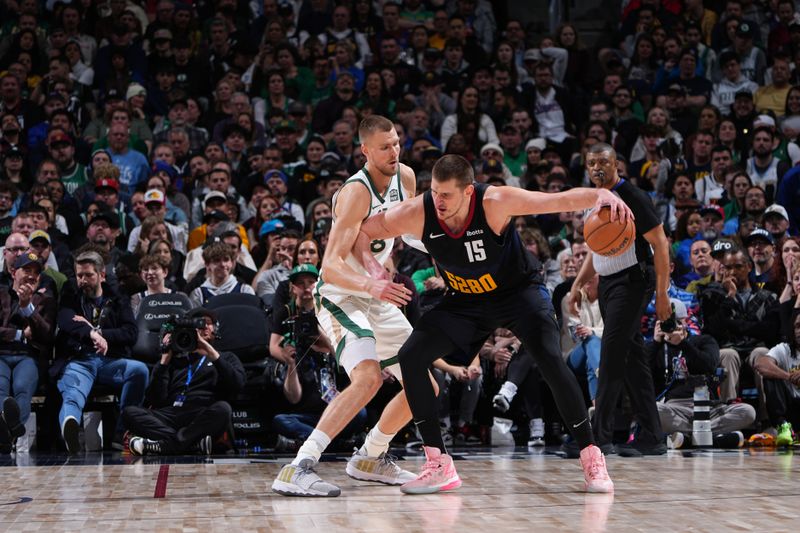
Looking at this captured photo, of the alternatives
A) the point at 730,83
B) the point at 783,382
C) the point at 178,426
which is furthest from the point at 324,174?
the point at 730,83

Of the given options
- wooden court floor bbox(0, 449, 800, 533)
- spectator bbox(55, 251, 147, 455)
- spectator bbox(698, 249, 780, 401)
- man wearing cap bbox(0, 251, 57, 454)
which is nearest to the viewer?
wooden court floor bbox(0, 449, 800, 533)

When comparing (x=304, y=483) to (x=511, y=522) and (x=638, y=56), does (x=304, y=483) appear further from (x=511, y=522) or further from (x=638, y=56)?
(x=638, y=56)

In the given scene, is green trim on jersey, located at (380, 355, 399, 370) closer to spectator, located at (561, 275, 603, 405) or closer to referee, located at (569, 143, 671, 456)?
referee, located at (569, 143, 671, 456)

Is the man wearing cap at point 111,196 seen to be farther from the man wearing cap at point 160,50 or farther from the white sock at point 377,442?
the white sock at point 377,442

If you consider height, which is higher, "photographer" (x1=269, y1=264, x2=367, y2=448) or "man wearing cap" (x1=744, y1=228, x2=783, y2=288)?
"man wearing cap" (x1=744, y1=228, x2=783, y2=288)

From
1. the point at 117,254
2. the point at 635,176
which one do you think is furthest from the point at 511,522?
the point at 635,176

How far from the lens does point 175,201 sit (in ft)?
35.2

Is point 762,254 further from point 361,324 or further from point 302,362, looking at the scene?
point 361,324

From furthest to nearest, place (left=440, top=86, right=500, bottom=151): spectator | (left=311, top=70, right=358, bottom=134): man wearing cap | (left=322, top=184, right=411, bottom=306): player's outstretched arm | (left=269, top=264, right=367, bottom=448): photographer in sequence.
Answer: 1. (left=311, top=70, right=358, bottom=134): man wearing cap
2. (left=440, top=86, right=500, bottom=151): spectator
3. (left=269, top=264, right=367, bottom=448): photographer
4. (left=322, top=184, right=411, bottom=306): player's outstretched arm

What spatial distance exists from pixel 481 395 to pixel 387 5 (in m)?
6.85

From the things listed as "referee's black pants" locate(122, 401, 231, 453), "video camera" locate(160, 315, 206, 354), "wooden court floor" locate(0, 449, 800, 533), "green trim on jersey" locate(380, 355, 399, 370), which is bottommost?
"wooden court floor" locate(0, 449, 800, 533)

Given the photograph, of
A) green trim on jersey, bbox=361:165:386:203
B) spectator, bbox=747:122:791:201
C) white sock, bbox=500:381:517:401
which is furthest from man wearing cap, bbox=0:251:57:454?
spectator, bbox=747:122:791:201

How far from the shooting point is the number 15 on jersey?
202 inches

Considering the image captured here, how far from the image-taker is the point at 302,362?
7867 mm
